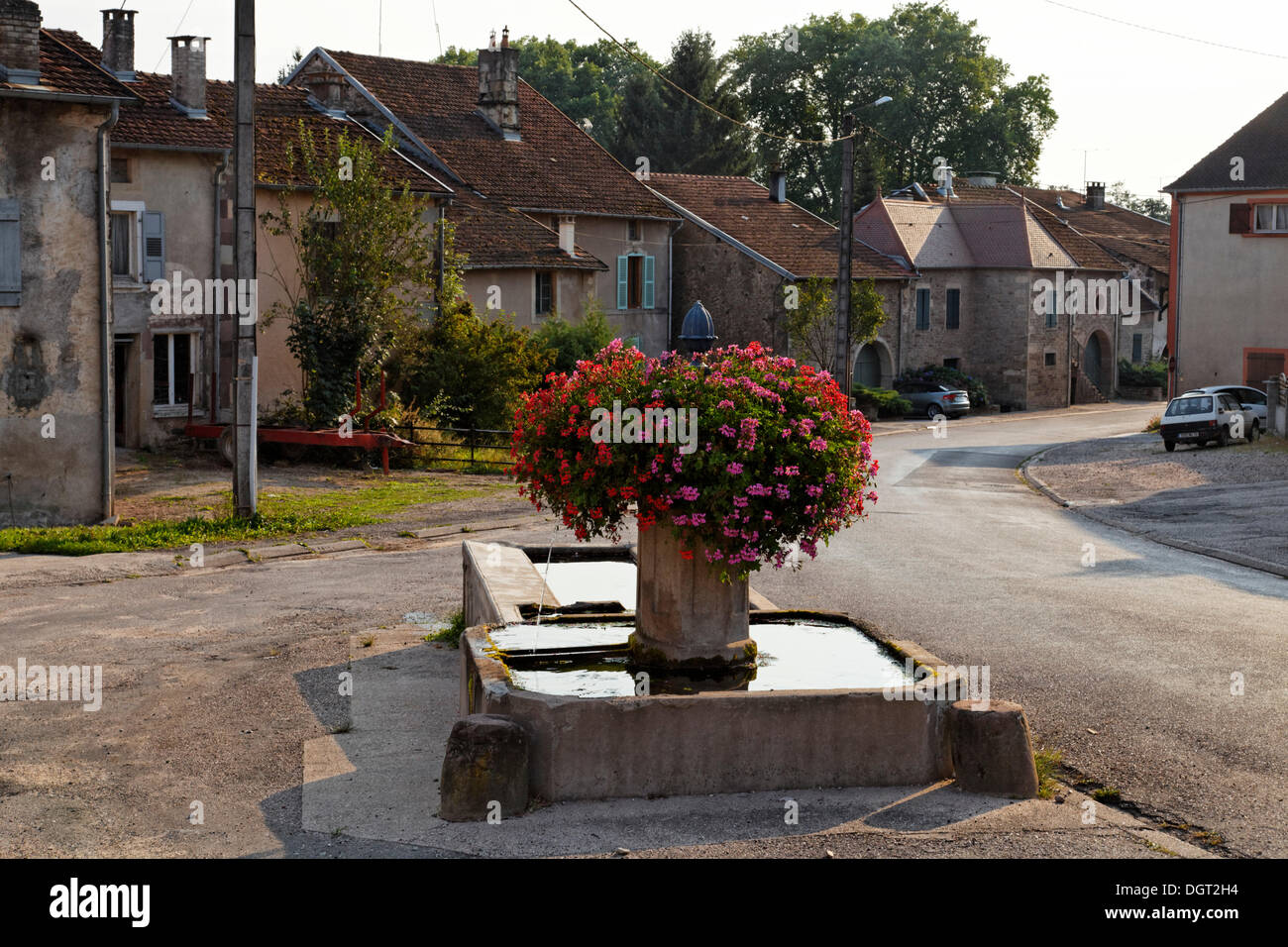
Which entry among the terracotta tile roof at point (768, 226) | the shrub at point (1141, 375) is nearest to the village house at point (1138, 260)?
the shrub at point (1141, 375)

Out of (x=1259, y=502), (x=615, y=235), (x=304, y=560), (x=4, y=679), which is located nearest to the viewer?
(x=4, y=679)

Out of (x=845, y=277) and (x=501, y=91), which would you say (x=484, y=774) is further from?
(x=501, y=91)

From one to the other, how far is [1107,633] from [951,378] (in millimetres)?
41372

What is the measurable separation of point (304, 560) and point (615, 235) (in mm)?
28366

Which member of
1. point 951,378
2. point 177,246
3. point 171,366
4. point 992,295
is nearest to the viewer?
point 177,246

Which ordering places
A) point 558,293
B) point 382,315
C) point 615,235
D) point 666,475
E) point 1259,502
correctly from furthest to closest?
point 615,235 < point 558,293 < point 382,315 < point 1259,502 < point 666,475

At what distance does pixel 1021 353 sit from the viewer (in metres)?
56.2

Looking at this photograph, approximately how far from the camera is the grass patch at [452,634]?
12438mm

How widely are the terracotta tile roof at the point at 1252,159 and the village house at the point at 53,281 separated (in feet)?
108

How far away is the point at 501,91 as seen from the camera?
44.2 m

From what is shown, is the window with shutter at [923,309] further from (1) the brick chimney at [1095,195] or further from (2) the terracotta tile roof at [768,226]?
(1) the brick chimney at [1095,195]

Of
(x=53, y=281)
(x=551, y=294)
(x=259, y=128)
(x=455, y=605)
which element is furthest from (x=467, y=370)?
(x=455, y=605)
